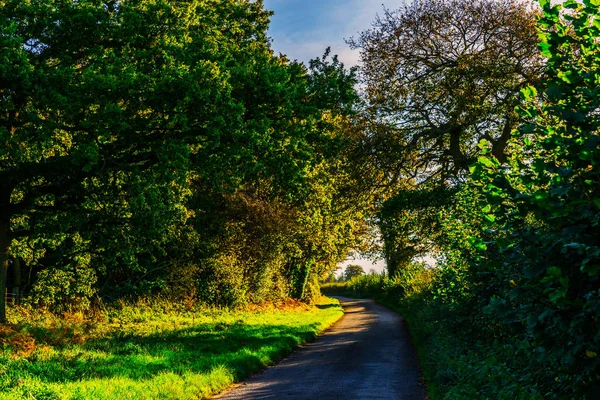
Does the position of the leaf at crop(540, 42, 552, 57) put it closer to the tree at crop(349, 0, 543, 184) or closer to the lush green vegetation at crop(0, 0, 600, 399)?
the lush green vegetation at crop(0, 0, 600, 399)

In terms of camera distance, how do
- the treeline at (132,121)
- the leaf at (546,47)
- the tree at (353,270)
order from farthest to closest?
the tree at (353,270) < the treeline at (132,121) < the leaf at (546,47)

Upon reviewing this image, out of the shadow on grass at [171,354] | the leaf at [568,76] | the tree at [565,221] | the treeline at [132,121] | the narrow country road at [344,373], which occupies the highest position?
the treeline at [132,121]

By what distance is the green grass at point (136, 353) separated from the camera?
36.0ft

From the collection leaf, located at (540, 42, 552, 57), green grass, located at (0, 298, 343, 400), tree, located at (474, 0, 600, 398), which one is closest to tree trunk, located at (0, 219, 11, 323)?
green grass, located at (0, 298, 343, 400)

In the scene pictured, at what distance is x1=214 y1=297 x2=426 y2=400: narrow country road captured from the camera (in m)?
12.6

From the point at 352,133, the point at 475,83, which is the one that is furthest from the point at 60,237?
the point at 475,83

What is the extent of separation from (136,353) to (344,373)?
6046 mm

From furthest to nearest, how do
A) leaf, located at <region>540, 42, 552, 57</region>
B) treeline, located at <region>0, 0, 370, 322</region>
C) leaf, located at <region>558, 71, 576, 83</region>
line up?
treeline, located at <region>0, 0, 370, 322</region>
leaf, located at <region>540, 42, 552, 57</region>
leaf, located at <region>558, 71, 576, 83</region>

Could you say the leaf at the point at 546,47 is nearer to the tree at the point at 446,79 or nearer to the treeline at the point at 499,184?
the treeline at the point at 499,184

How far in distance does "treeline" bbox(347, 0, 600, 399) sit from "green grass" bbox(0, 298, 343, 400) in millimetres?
5530

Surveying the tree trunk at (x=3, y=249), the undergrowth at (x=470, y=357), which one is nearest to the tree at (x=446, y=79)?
the undergrowth at (x=470, y=357)

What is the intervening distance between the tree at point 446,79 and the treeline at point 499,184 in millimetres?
58

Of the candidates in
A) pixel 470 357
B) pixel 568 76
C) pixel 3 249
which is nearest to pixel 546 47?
pixel 568 76

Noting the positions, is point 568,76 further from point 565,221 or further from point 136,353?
point 136,353
